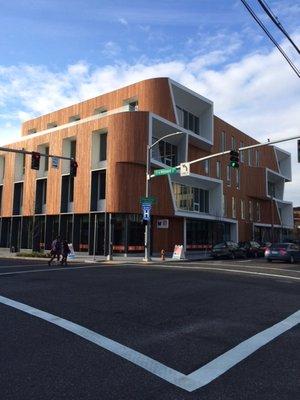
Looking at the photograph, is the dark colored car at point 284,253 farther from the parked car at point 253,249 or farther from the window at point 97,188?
the window at point 97,188

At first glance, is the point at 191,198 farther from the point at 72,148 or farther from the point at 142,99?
the point at 72,148

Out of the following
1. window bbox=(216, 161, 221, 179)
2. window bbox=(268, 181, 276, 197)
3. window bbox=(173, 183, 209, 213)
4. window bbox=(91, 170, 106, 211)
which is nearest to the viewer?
window bbox=(91, 170, 106, 211)

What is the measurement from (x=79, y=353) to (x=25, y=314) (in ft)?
10.4

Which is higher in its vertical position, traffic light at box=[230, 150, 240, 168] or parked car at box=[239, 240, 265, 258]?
traffic light at box=[230, 150, 240, 168]

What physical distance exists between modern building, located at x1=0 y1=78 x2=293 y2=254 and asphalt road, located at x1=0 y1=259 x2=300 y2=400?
23.0 meters

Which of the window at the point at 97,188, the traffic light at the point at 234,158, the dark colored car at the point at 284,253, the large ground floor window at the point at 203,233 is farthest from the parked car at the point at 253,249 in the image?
the traffic light at the point at 234,158

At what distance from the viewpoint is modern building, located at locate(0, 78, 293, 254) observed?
3866 centimetres

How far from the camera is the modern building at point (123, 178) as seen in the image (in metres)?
38.7

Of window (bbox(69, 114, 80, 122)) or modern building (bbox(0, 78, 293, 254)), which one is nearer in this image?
modern building (bbox(0, 78, 293, 254))

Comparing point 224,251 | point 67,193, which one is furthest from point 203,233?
point 67,193

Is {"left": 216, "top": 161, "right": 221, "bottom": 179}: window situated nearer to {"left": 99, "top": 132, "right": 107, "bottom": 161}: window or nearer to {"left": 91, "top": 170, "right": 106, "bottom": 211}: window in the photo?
{"left": 99, "top": 132, "right": 107, "bottom": 161}: window

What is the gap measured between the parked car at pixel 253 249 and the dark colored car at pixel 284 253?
765cm

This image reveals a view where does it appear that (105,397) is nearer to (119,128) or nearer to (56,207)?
(119,128)

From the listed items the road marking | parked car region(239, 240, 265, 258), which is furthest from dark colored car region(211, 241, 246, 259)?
the road marking
